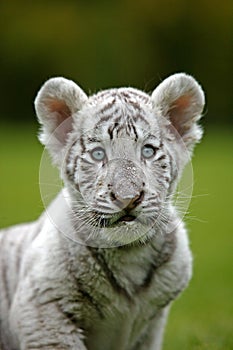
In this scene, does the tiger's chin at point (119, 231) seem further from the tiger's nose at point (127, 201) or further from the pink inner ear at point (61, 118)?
the pink inner ear at point (61, 118)

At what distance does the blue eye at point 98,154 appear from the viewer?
4867 millimetres

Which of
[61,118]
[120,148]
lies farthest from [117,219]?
[61,118]

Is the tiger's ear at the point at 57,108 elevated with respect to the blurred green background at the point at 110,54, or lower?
lower

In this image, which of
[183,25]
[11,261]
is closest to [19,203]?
[11,261]

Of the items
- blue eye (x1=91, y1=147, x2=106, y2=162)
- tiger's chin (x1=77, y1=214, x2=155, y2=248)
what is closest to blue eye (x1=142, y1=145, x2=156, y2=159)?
blue eye (x1=91, y1=147, x2=106, y2=162)

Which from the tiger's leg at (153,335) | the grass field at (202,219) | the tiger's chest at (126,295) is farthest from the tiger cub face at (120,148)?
the tiger's leg at (153,335)

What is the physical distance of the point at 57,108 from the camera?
531cm

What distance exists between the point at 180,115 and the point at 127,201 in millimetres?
971

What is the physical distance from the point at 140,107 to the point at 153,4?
24.4 meters

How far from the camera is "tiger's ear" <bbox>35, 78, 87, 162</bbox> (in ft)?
16.9

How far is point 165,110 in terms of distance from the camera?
17.2ft

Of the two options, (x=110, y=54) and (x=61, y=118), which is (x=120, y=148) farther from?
(x=110, y=54)

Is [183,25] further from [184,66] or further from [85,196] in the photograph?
[85,196]

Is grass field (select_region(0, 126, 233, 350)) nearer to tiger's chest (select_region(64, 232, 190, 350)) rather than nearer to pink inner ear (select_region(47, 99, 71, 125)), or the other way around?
tiger's chest (select_region(64, 232, 190, 350))
